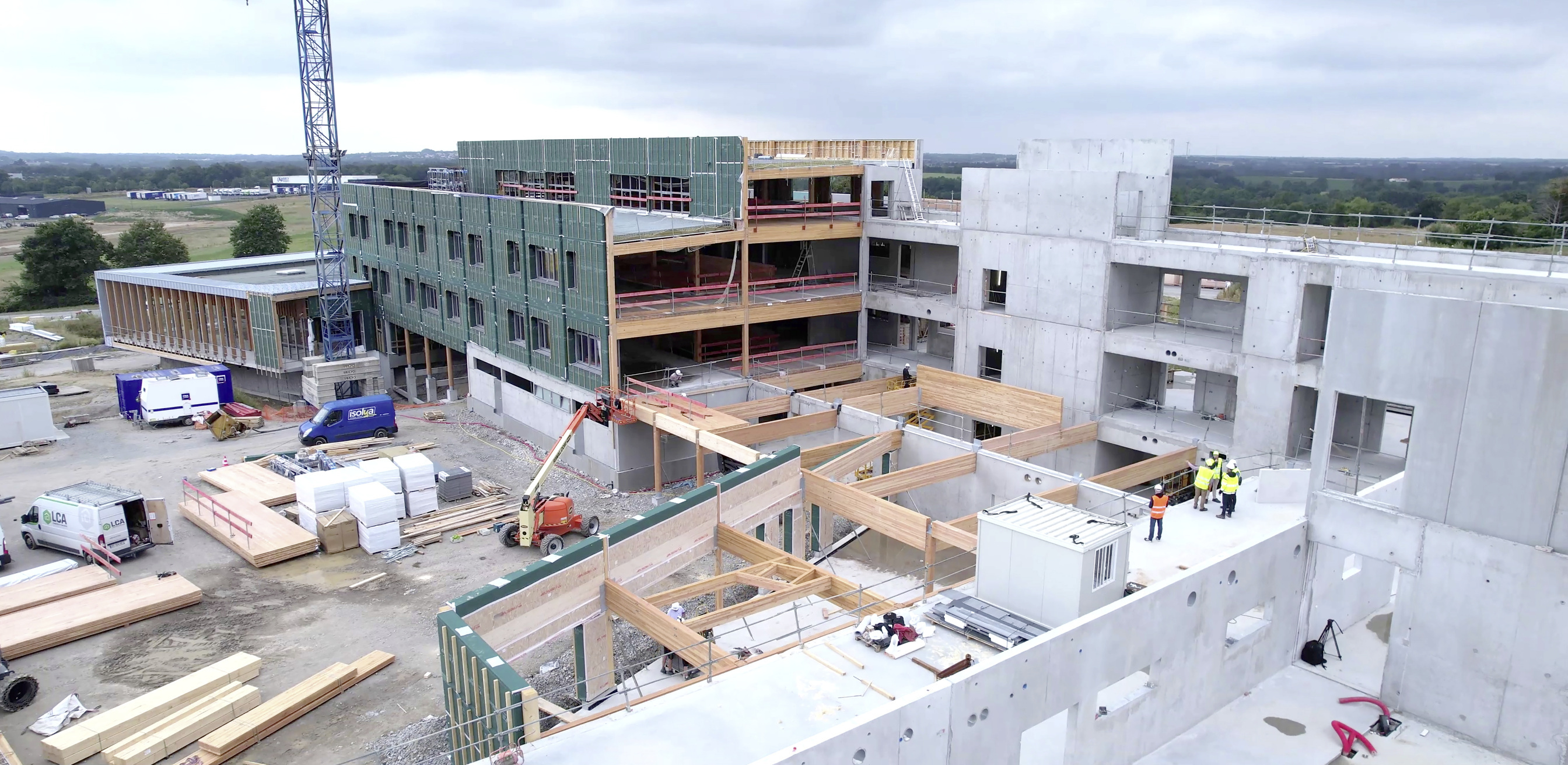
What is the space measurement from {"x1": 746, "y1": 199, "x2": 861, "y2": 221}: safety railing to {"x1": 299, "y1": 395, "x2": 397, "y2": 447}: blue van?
1770 cm

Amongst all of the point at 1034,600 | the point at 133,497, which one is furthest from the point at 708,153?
the point at 1034,600

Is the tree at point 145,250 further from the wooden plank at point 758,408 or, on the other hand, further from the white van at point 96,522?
the wooden plank at point 758,408

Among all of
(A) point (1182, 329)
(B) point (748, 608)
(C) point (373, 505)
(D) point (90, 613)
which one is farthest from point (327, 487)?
(A) point (1182, 329)

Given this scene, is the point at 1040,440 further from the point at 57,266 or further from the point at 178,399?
the point at 57,266

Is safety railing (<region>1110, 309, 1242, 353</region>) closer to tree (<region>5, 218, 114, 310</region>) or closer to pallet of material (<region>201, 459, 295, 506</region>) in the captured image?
pallet of material (<region>201, 459, 295, 506</region>)

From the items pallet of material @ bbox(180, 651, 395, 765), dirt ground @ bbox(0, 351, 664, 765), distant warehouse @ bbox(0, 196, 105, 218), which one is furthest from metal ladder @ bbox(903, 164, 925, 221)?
distant warehouse @ bbox(0, 196, 105, 218)

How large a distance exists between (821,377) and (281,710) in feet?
76.3

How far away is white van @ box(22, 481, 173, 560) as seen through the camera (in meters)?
27.7

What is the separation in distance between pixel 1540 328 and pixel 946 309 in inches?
934

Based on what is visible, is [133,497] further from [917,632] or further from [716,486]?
[917,632]

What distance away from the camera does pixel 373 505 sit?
28500 mm

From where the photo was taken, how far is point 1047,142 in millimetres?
34969

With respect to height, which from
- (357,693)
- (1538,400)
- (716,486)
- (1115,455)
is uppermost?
(1538,400)

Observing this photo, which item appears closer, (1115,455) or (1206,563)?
(1206,563)
